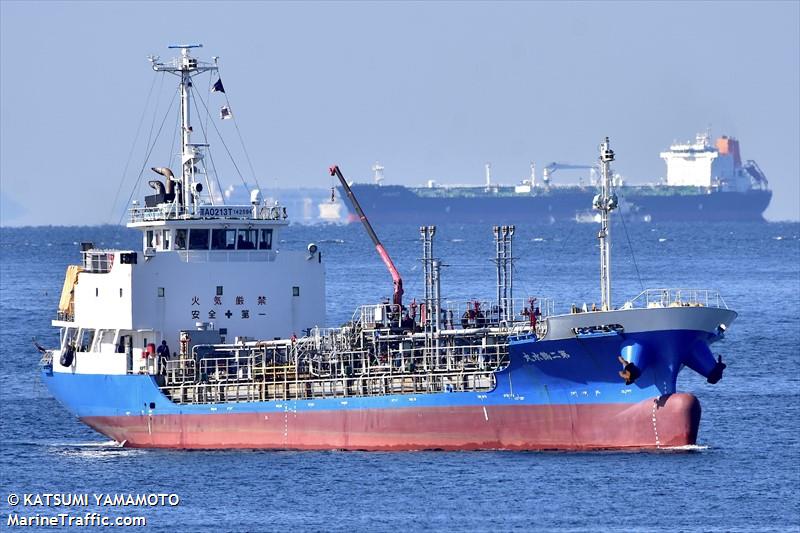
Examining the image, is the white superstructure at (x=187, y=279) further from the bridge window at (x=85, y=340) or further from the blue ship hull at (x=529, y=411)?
the blue ship hull at (x=529, y=411)

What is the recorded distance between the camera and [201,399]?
5078 cm

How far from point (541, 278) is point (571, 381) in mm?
72693

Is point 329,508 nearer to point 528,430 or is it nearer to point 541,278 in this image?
point 528,430

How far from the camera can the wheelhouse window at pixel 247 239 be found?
5300 centimetres

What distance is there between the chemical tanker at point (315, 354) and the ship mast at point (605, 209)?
57mm

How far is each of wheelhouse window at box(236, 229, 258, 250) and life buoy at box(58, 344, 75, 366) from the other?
5.96 metres

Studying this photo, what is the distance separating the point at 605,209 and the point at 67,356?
1711 cm

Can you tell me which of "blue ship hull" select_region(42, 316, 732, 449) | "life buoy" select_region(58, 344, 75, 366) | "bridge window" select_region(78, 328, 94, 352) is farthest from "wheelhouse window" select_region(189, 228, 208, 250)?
"life buoy" select_region(58, 344, 75, 366)

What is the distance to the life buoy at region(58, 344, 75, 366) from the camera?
53750 mm

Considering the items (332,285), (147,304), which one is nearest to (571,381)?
(147,304)

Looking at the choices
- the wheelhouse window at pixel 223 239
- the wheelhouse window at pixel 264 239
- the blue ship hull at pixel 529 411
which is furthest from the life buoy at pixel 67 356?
the wheelhouse window at pixel 264 239

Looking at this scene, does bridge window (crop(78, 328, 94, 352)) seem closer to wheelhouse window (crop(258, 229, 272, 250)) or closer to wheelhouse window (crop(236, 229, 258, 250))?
wheelhouse window (crop(236, 229, 258, 250))

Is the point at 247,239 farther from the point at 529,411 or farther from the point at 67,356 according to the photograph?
the point at 529,411

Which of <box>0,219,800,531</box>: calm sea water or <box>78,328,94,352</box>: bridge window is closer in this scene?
<box>0,219,800,531</box>: calm sea water
